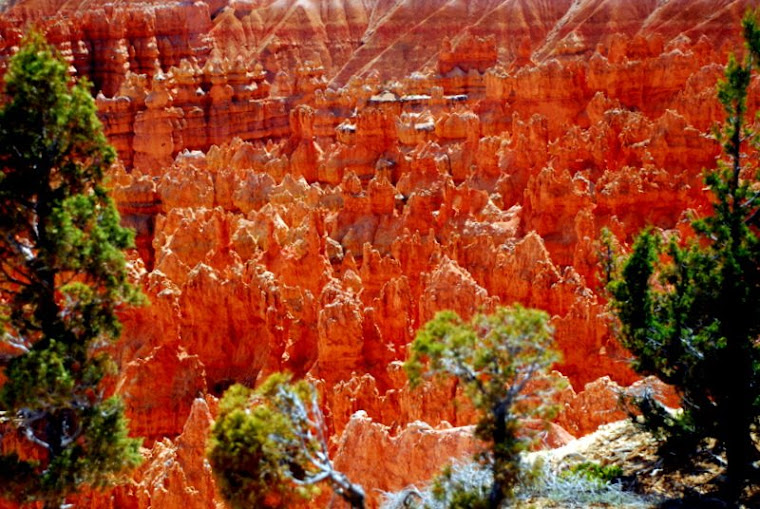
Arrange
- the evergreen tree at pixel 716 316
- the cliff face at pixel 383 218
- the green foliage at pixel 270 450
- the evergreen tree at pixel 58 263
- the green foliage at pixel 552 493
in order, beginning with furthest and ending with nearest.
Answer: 1. the cliff face at pixel 383 218
2. the evergreen tree at pixel 716 316
3. the green foliage at pixel 552 493
4. the evergreen tree at pixel 58 263
5. the green foliage at pixel 270 450

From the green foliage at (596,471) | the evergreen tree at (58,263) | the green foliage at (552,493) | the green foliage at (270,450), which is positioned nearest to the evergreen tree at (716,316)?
the green foliage at (596,471)

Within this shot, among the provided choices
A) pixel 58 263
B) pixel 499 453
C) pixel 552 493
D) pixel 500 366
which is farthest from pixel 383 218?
pixel 499 453

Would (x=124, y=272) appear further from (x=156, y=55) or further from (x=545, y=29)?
(x=545, y=29)

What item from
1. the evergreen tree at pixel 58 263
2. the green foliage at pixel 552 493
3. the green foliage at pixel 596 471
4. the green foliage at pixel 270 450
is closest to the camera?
the green foliage at pixel 270 450

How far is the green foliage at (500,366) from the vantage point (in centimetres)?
904

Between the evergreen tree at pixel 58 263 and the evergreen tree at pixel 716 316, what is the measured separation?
6.62 meters

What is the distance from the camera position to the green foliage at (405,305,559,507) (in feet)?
29.7

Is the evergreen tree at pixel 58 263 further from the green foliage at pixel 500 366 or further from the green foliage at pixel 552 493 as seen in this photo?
the green foliage at pixel 500 366

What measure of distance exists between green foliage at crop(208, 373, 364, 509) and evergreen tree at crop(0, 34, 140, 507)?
200 cm

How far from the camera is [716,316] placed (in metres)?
12.5

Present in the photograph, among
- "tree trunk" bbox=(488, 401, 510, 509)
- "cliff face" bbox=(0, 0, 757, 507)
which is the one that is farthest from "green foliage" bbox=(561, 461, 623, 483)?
"tree trunk" bbox=(488, 401, 510, 509)

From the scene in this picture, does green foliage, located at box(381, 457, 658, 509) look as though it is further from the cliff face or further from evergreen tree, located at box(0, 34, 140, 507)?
→ evergreen tree, located at box(0, 34, 140, 507)

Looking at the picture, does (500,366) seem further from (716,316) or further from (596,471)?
(716,316)

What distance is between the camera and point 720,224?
42.1 feet
